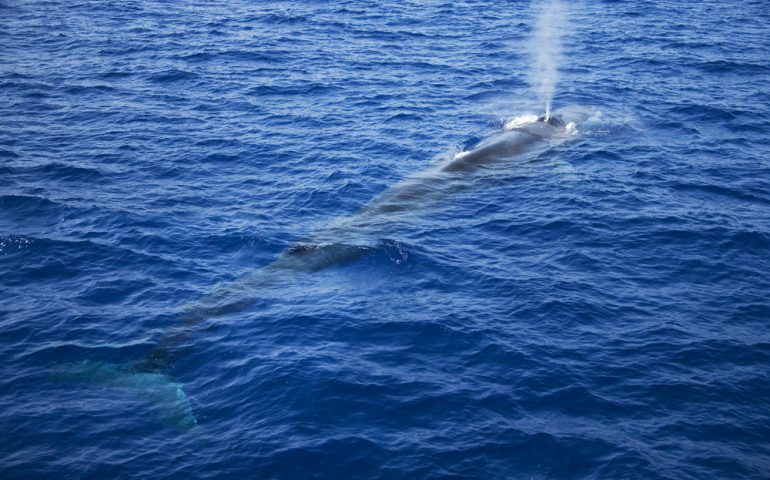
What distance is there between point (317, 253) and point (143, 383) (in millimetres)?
11502

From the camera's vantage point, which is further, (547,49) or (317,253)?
(547,49)

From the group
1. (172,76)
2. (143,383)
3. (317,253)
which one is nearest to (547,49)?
(172,76)

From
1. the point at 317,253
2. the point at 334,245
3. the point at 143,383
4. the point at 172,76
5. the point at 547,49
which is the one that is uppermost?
the point at 547,49

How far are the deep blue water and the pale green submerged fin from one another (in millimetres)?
120

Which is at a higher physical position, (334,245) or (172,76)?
(172,76)

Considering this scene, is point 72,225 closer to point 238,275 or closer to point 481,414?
point 238,275

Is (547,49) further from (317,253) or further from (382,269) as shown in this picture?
(317,253)

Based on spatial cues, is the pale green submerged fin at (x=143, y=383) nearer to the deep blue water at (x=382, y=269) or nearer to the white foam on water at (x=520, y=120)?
the deep blue water at (x=382, y=269)

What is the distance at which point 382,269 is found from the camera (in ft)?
115

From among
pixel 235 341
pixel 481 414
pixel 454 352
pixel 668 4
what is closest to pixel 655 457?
pixel 481 414

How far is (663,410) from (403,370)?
9.78 meters

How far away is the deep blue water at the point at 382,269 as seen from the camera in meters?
24.5

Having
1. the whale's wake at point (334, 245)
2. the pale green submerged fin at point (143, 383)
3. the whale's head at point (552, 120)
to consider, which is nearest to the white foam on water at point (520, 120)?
the whale's wake at point (334, 245)

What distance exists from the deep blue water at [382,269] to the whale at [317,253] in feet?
0.73
